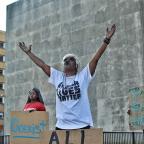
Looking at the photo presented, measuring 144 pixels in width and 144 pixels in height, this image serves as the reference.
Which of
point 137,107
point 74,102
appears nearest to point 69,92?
point 74,102

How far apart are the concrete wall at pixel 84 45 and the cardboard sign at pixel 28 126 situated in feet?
31.4

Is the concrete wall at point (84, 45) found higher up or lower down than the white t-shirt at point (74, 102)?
higher up

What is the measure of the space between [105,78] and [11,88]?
6283 millimetres

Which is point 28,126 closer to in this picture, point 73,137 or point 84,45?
point 73,137

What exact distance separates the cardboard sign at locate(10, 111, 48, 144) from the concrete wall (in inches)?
377

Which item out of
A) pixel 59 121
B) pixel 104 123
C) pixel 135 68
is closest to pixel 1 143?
pixel 104 123

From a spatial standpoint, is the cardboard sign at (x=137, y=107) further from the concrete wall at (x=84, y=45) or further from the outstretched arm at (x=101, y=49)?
the concrete wall at (x=84, y=45)

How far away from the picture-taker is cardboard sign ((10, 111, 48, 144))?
4793mm

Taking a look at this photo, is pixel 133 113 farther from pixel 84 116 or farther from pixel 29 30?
pixel 29 30

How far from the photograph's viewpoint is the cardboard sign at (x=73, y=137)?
373 cm

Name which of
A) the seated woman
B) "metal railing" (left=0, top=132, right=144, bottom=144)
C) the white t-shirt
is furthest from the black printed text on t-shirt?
"metal railing" (left=0, top=132, right=144, bottom=144)

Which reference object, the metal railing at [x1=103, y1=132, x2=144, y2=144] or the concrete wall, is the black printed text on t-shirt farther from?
the concrete wall

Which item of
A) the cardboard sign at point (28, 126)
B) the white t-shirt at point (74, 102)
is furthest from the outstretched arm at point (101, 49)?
the cardboard sign at point (28, 126)

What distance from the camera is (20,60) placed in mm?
20047
